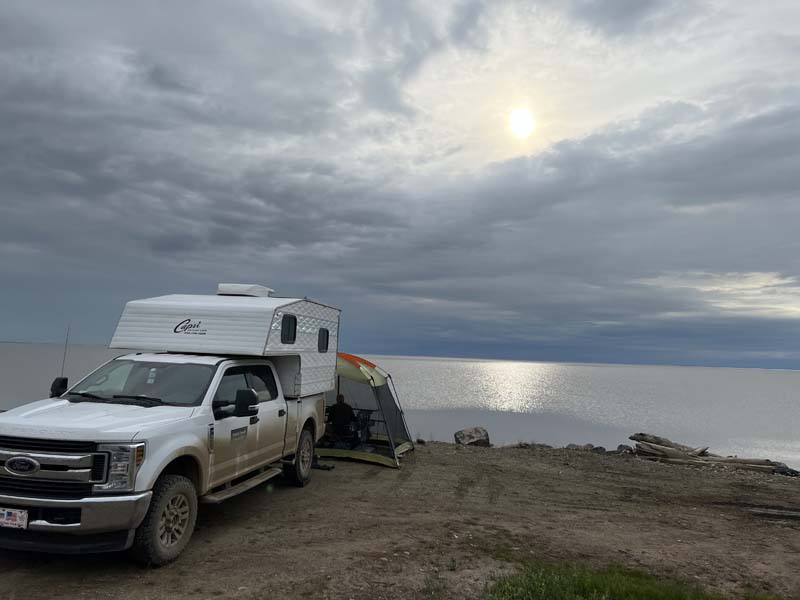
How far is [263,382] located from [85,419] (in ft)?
10.9

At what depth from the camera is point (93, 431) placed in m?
5.62

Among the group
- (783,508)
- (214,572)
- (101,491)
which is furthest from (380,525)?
(783,508)

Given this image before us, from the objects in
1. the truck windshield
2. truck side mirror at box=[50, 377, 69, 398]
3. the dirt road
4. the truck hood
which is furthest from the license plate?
truck side mirror at box=[50, 377, 69, 398]

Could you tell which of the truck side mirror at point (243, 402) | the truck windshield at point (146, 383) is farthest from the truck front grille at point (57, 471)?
the truck side mirror at point (243, 402)

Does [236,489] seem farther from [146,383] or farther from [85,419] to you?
[85,419]

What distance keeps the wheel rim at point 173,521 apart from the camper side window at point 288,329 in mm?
3304

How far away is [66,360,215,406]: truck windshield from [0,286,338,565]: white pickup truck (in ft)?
0.05

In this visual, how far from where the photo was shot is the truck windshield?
7203 mm

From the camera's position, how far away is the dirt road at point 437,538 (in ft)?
19.1

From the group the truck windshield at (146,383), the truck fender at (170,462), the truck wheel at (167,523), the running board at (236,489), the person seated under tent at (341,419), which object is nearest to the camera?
the truck fender at (170,462)

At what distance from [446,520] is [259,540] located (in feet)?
9.29

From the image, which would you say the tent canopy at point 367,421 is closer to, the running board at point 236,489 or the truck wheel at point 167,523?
the running board at point 236,489

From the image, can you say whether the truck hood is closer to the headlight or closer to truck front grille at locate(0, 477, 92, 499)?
A: the headlight

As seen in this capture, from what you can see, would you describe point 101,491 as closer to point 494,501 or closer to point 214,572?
point 214,572
